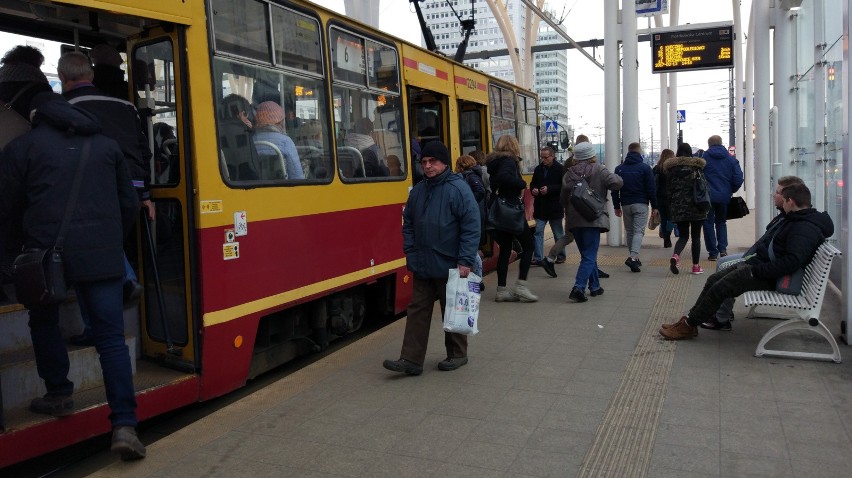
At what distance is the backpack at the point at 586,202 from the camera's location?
26.0ft

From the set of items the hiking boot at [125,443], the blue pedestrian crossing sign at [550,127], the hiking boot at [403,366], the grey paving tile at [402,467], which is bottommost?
the grey paving tile at [402,467]

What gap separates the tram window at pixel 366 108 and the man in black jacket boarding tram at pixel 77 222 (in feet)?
8.08

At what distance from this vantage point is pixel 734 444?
13.3 ft

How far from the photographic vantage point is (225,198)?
4695mm

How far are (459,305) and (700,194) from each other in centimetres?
530

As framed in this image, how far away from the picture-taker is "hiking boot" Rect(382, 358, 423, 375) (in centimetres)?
541

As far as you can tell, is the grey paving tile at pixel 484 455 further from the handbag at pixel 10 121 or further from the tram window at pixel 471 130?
the tram window at pixel 471 130

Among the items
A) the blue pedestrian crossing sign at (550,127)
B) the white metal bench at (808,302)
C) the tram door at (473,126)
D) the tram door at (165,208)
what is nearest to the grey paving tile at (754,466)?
the white metal bench at (808,302)

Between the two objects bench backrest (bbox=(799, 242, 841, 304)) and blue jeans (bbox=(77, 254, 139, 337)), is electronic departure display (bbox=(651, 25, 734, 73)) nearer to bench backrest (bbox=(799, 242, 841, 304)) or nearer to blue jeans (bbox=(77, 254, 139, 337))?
bench backrest (bbox=(799, 242, 841, 304))

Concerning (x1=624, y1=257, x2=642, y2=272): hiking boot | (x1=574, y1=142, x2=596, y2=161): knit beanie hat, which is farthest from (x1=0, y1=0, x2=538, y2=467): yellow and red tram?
(x1=624, y1=257, x2=642, y2=272): hiking boot

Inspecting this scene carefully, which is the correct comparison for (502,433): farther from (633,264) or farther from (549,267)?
(633,264)

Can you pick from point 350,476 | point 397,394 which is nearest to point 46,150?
point 350,476

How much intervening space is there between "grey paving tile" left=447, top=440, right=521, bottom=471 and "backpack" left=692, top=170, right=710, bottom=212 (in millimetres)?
6252

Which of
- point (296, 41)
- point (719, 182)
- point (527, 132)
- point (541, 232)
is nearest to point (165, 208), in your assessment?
point (296, 41)
